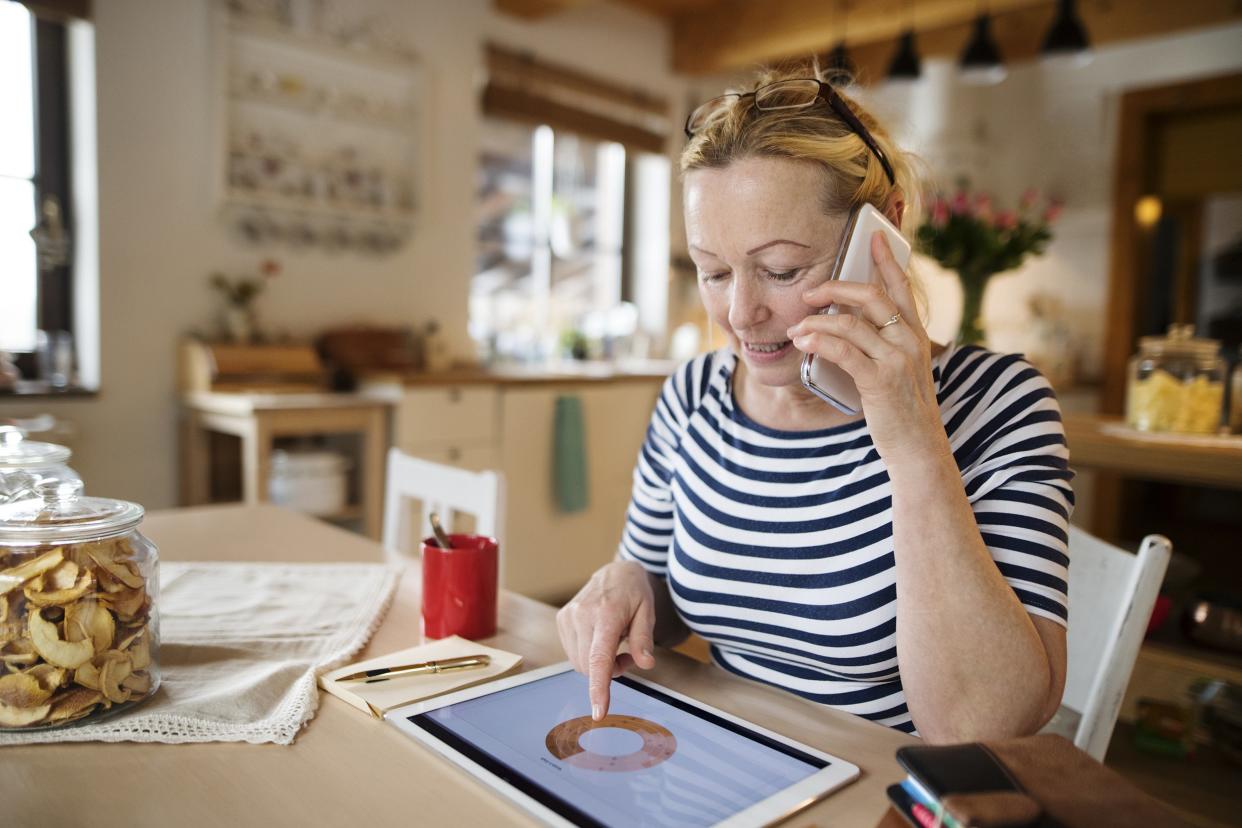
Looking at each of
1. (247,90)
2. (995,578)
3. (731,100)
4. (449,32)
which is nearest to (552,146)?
(449,32)

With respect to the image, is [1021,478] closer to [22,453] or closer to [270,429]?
[22,453]

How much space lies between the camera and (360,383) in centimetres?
328

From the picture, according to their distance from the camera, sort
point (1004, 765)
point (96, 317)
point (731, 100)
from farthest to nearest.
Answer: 1. point (96, 317)
2. point (731, 100)
3. point (1004, 765)

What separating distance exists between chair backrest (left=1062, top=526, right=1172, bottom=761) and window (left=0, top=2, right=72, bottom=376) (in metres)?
3.05

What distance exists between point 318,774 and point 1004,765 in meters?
0.52

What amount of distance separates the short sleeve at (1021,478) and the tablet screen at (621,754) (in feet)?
0.92

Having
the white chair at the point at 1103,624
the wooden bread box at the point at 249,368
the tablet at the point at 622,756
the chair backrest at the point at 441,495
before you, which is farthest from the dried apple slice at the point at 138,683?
the wooden bread box at the point at 249,368

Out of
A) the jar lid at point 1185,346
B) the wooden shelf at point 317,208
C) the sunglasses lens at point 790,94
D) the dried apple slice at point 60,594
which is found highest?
the wooden shelf at point 317,208

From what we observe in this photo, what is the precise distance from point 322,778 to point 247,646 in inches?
13.2

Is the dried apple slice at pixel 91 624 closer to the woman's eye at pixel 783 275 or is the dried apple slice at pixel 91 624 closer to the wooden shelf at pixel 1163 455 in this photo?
the woman's eye at pixel 783 275

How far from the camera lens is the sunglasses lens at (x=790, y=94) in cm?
101

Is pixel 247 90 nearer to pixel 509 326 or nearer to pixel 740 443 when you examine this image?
pixel 509 326

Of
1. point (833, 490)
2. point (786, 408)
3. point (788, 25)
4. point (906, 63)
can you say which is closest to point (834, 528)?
point (833, 490)

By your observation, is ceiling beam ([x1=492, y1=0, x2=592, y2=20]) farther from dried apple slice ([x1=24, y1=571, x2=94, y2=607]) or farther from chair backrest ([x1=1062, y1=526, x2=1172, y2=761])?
dried apple slice ([x1=24, y1=571, x2=94, y2=607])
